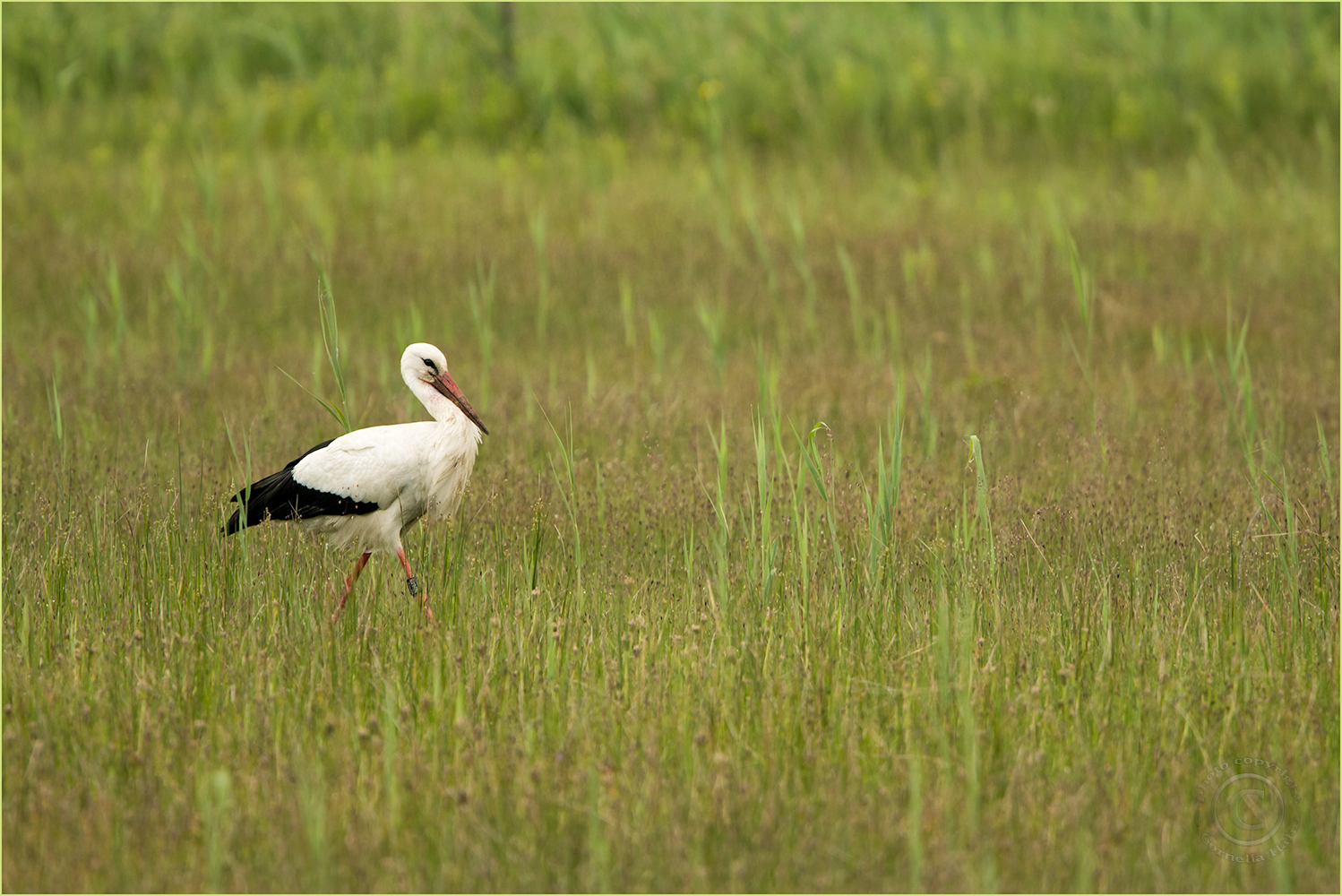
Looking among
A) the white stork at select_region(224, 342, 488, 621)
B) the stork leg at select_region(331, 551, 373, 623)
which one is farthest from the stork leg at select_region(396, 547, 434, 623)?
the stork leg at select_region(331, 551, 373, 623)

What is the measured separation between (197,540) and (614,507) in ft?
5.62

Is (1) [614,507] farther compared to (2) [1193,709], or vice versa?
(1) [614,507]

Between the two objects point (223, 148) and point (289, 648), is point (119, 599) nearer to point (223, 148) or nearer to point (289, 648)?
point (289, 648)

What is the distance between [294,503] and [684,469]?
205cm

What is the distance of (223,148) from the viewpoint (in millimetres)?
12414

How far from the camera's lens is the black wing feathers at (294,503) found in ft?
15.0

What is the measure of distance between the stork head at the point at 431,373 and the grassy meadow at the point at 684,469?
48 centimetres

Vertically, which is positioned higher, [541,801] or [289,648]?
[289,648]

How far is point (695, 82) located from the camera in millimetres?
13406

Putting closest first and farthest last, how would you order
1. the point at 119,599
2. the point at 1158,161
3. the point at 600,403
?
the point at 119,599
the point at 600,403
the point at 1158,161

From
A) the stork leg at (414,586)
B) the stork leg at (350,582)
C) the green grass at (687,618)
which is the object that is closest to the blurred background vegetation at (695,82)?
the green grass at (687,618)

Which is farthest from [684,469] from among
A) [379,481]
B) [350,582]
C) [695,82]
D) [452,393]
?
[695,82]

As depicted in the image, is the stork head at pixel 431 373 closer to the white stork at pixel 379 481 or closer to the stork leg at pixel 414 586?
the white stork at pixel 379 481

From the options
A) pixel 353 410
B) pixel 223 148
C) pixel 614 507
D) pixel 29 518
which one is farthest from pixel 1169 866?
pixel 223 148
